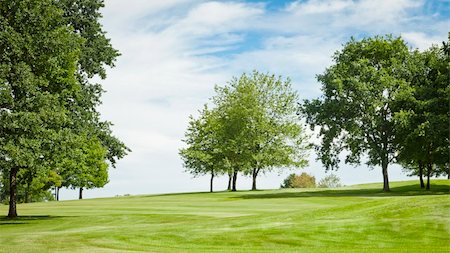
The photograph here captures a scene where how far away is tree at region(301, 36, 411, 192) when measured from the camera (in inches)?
2598

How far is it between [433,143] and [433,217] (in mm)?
42671

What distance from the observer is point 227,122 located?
88250 millimetres

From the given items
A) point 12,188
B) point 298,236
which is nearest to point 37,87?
point 12,188

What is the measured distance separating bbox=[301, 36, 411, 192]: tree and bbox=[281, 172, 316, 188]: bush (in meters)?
71.1

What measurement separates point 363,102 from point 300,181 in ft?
251

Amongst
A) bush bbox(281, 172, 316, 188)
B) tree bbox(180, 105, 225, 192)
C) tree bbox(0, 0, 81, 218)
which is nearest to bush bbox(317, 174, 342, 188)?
bush bbox(281, 172, 316, 188)

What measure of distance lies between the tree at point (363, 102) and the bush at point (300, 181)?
71.1 meters

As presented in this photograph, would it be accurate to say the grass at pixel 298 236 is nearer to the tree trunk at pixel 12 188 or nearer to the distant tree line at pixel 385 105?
the tree trunk at pixel 12 188

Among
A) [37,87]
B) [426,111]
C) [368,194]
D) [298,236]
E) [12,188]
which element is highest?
[426,111]

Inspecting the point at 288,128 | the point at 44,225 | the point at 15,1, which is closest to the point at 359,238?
the point at 44,225

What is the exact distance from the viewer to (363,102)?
219 ft

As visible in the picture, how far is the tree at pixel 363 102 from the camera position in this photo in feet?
217

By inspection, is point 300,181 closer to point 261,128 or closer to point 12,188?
point 261,128

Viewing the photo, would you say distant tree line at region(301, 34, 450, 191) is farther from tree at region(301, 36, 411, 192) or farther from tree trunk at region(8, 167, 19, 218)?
tree trunk at region(8, 167, 19, 218)
